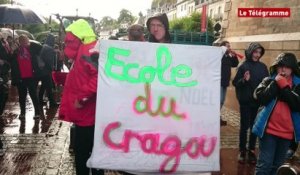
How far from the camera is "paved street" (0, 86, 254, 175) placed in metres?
5.23

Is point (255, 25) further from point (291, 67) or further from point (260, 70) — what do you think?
point (291, 67)

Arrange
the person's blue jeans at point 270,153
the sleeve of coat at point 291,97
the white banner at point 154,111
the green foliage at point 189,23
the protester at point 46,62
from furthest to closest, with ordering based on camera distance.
Result: the green foliage at point 189,23 < the protester at point 46,62 < the person's blue jeans at point 270,153 < the sleeve of coat at point 291,97 < the white banner at point 154,111

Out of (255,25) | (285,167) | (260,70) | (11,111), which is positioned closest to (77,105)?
(285,167)

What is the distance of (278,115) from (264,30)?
7.57 meters

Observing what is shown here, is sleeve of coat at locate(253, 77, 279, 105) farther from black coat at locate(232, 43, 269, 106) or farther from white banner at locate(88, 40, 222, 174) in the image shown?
black coat at locate(232, 43, 269, 106)

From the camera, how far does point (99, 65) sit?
338cm

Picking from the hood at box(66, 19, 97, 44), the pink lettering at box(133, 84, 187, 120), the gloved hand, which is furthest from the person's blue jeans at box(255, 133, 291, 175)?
the hood at box(66, 19, 97, 44)

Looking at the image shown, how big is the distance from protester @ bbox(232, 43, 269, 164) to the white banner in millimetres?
2496

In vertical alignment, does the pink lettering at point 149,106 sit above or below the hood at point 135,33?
below

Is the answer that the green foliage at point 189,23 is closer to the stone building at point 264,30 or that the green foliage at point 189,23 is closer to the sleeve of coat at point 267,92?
the stone building at point 264,30

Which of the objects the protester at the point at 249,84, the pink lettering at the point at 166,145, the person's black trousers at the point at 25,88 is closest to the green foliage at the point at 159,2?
the person's black trousers at the point at 25,88

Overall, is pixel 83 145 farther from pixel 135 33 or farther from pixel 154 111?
pixel 135 33

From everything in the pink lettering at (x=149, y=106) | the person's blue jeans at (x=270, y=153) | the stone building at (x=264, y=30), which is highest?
the stone building at (x=264, y=30)

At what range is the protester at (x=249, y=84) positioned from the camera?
5840mm
